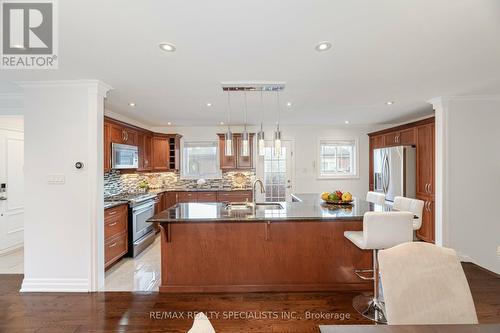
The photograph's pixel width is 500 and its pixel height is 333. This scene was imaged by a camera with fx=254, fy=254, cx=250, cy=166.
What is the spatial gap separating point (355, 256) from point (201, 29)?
291cm

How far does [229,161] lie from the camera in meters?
6.15

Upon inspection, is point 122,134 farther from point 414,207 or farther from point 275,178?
point 414,207

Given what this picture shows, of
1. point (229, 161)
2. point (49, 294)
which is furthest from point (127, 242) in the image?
point (229, 161)

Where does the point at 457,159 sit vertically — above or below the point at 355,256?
above

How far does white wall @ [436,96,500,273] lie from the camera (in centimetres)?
367

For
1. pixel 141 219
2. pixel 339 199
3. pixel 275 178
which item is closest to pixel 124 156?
pixel 141 219

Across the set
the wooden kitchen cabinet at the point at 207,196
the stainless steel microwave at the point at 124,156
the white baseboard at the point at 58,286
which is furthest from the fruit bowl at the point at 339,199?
the stainless steel microwave at the point at 124,156

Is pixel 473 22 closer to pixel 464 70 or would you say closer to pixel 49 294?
pixel 464 70

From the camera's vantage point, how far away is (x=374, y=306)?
8.46ft

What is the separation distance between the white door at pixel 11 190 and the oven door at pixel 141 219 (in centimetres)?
226

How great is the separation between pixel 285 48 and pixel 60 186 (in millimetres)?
2943

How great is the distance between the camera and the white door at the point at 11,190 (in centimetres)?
433

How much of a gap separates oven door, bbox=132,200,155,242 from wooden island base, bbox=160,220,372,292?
1.48 metres

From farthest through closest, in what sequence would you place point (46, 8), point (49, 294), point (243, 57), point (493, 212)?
1. point (493, 212)
2. point (49, 294)
3. point (243, 57)
4. point (46, 8)
